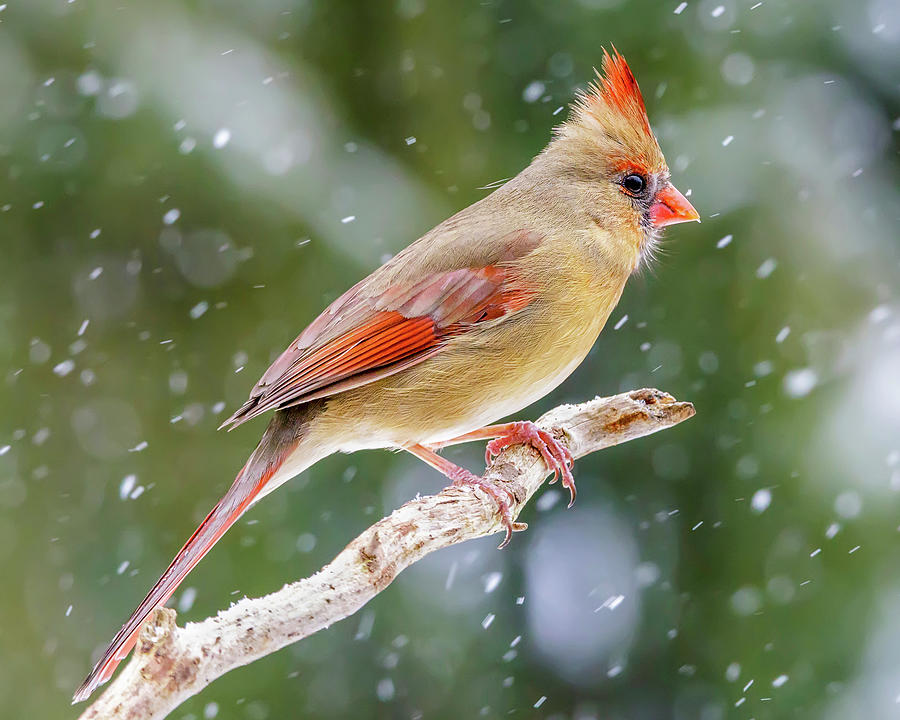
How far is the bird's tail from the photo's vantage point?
191 centimetres

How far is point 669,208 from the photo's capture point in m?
2.68

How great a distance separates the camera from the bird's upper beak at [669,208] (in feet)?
8.71

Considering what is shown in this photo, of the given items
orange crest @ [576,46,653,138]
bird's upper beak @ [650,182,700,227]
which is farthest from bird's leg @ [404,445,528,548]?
orange crest @ [576,46,653,138]

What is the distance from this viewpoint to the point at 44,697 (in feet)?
9.94

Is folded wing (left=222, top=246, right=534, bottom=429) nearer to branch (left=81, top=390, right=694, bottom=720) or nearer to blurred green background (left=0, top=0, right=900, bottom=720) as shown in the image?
branch (left=81, top=390, right=694, bottom=720)

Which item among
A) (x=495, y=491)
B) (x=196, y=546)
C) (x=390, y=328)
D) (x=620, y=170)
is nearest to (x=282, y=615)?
(x=196, y=546)

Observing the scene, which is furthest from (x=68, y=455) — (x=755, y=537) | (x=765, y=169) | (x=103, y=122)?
(x=765, y=169)

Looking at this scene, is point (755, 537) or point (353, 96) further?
point (353, 96)

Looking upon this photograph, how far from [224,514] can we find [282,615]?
1.37ft

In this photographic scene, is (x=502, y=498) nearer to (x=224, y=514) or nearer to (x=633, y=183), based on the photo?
(x=224, y=514)

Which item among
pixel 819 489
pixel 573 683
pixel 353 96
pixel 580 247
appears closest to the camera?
pixel 580 247

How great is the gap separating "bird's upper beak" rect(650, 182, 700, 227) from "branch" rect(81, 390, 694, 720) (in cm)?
56

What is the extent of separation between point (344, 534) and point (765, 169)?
1.64m

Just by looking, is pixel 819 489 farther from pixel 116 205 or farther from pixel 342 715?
pixel 116 205
